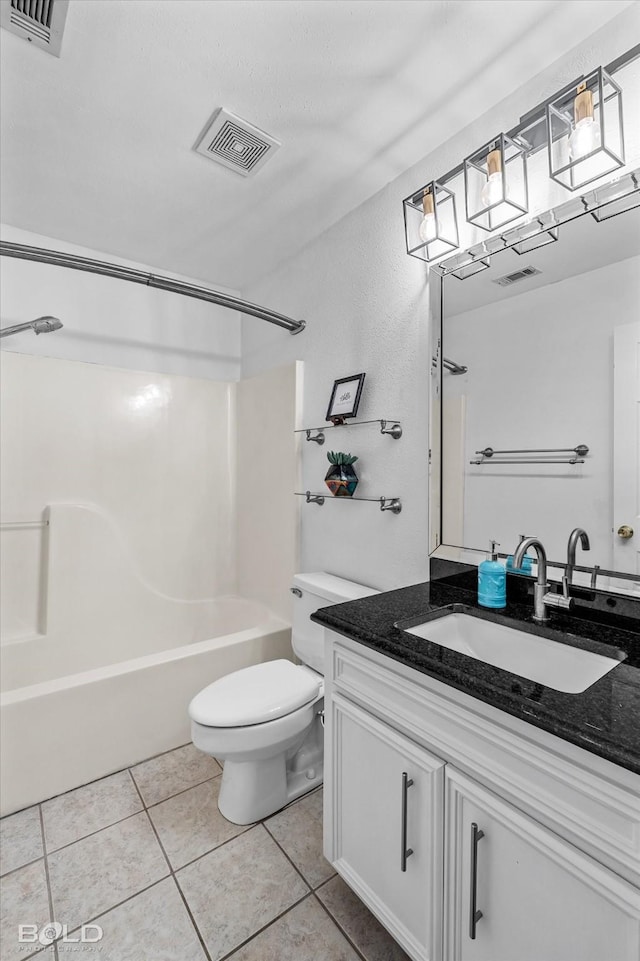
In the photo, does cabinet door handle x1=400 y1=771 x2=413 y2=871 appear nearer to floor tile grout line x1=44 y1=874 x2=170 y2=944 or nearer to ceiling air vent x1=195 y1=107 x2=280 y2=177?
floor tile grout line x1=44 y1=874 x2=170 y2=944

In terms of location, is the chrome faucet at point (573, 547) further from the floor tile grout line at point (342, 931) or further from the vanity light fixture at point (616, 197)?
the floor tile grout line at point (342, 931)

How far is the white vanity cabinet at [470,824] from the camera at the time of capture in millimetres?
708

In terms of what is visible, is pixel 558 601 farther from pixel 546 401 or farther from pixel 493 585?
pixel 546 401

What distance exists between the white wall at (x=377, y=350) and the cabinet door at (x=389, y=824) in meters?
0.67

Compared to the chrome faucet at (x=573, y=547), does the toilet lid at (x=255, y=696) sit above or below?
below

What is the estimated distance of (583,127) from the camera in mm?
1125

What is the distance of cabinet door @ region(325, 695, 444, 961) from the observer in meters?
0.97

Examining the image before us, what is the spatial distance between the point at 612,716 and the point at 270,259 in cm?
240

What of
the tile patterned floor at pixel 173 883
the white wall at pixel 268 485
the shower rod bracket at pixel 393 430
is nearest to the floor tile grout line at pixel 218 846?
the tile patterned floor at pixel 173 883

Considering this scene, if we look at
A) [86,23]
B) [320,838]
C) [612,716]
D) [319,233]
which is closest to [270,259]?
[319,233]

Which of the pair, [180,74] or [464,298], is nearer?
[180,74]

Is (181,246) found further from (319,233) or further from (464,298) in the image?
(464,298)

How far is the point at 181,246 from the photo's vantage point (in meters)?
2.30

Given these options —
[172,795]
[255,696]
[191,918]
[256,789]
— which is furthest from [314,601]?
[191,918]
